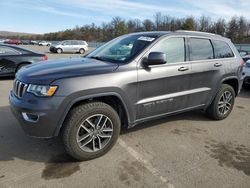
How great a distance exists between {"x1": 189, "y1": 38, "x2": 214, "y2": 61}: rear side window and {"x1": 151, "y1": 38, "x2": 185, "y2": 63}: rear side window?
0.75 ft

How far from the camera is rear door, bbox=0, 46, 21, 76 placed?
333 inches

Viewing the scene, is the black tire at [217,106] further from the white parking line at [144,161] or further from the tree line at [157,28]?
the tree line at [157,28]

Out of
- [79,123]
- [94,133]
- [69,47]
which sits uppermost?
[69,47]

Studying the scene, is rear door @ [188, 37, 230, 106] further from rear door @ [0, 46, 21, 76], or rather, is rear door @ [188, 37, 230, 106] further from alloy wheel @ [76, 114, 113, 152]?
rear door @ [0, 46, 21, 76]

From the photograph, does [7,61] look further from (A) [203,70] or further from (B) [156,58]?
(A) [203,70]

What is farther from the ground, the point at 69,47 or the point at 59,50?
the point at 69,47

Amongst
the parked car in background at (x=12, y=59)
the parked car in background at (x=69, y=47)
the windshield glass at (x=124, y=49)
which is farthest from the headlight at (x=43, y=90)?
the parked car in background at (x=69, y=47)

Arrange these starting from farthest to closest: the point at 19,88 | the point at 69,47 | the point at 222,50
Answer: the point at 69,47 < the point at 222,50 < the point at 19,88

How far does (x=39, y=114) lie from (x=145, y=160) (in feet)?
5.10

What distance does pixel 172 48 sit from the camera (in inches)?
159

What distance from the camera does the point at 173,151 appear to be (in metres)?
3.67

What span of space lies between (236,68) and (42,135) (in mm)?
4060

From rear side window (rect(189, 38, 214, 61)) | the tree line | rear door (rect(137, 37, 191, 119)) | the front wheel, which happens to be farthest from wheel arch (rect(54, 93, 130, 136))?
the tree line

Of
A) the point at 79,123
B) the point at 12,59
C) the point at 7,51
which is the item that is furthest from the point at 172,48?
→ the point at 7,51
